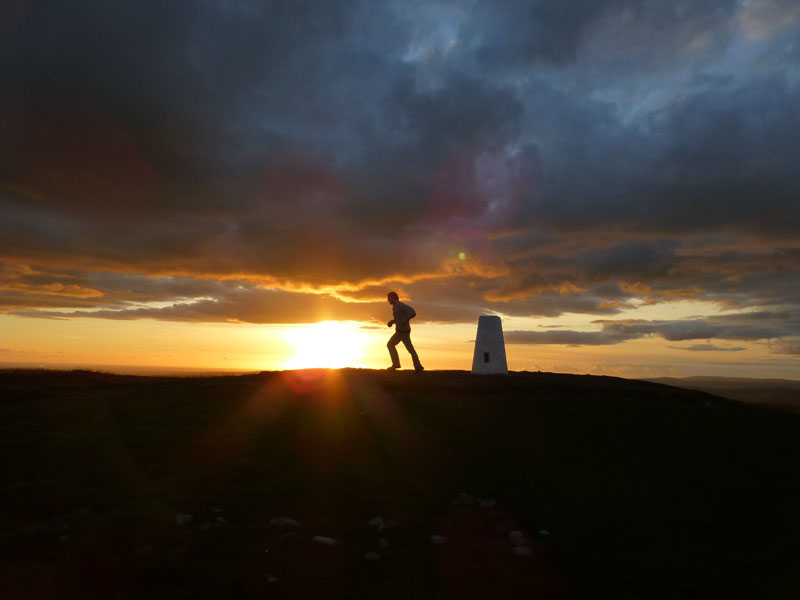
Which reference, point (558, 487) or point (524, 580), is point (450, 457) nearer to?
point (558, 487)

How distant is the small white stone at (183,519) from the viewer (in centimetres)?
803

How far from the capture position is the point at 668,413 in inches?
683

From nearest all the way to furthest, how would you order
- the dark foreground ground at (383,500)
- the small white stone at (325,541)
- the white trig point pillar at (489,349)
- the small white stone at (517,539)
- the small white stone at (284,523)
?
1. the dark foreground ground at (383,500)
2. the small white stone at (325,541)
3. the small white stone at (517,539)
4. the small white stone at (284,523)
5. the white trig point pillar at (489,349)

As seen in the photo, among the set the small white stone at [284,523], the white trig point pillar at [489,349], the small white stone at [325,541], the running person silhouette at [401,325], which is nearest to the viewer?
the small white stone at [325,541]

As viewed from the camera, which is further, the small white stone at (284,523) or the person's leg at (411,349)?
the person's leg at (411,349)

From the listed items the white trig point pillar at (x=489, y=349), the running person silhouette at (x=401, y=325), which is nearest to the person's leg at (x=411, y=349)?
the running person silhouette at (x=401, y=325)

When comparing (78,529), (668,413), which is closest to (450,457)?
(78,529)

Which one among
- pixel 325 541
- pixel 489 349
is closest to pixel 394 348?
pixel 489 349

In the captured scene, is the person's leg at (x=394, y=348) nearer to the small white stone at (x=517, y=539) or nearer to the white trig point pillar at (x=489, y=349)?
the white trig point pillar at (x=489, y=349)

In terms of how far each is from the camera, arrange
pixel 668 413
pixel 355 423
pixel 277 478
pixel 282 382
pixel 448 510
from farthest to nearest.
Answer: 1. pixel 282 382
2. pixel 668 413
3. pixel 355 423
4. pixel 277 478
5. pixel 448 510

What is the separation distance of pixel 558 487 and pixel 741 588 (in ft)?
11.5

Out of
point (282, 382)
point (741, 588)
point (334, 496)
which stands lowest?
point (741, 588)

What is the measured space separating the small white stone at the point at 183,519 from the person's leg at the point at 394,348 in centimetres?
1474

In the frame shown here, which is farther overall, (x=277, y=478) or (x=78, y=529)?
(x=277, y=478)
